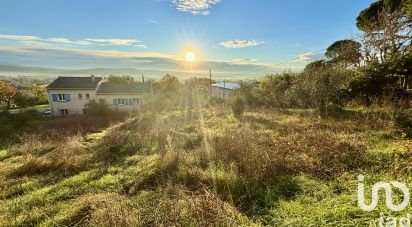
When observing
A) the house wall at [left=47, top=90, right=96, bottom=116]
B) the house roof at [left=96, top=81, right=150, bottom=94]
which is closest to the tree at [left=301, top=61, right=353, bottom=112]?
the house roof at [left=96, top=81, right=150, bottom=94]

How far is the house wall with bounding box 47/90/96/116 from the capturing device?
92.8 feet

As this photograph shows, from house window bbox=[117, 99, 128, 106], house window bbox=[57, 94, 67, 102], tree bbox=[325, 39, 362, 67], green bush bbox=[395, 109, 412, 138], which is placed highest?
tree bbox=[325, 39, 362, 67]

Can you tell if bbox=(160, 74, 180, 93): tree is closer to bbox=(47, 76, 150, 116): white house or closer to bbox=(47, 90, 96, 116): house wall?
bbox=(47, 76, 150, 116): white house

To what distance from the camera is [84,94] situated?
95.1ft

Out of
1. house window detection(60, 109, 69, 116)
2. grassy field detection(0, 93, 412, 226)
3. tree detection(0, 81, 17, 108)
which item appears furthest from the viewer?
tree detection(0, 81, 17, 108)

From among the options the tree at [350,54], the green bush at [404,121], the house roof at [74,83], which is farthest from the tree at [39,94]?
the green bush at [404,121]

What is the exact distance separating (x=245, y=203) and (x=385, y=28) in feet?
58.3

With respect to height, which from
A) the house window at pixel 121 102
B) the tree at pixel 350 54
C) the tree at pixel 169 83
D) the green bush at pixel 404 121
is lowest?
the house window at pixel 121 102

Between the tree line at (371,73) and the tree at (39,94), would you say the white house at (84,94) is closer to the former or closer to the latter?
the tree at (39,94)

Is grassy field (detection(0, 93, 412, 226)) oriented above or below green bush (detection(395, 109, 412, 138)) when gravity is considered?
below

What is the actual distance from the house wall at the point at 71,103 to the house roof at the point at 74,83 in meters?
0.52

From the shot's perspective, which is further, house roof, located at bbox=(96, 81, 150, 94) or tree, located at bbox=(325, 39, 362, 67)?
house roof, located at bbox=(96, 81, 150, 94)

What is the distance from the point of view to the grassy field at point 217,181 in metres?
3.34

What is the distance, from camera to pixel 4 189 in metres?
5.80
